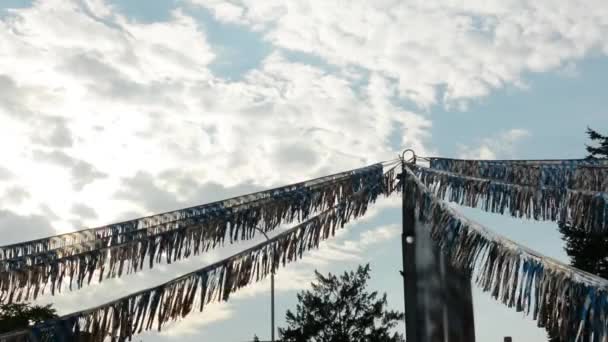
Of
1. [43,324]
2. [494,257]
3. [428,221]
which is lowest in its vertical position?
[43,324]

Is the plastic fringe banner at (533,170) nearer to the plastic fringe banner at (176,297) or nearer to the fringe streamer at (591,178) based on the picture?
the fringe streamer at (591,178)

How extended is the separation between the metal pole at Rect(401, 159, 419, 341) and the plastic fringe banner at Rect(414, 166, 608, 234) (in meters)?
1.60

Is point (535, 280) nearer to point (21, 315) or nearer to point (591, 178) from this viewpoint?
point (591, 178)

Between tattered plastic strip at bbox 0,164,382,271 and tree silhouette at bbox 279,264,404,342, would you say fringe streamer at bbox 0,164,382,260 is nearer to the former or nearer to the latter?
tattered plastic strip at bbox 0,164,382,271

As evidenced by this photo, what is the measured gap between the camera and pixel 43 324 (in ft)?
23.5

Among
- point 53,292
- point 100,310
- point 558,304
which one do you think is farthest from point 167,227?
point 558,304

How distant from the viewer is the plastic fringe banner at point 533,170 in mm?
13367

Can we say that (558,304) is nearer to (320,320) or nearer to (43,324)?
(43,324)

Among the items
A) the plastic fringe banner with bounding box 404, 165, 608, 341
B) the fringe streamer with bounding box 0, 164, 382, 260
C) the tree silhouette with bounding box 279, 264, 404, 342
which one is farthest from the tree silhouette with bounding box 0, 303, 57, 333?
the plastic fringe banner with bounding box 404, 165, 608, 341

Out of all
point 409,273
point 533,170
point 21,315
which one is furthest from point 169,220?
point 21,315

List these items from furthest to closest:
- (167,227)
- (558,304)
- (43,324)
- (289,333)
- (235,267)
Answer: (289,333) < (167,227) < (235,267) < (43,324) < (558,304)

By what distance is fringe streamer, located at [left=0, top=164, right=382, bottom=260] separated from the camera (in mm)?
12250

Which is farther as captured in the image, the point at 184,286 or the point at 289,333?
the point at 289,333

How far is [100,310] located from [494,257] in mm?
3901
